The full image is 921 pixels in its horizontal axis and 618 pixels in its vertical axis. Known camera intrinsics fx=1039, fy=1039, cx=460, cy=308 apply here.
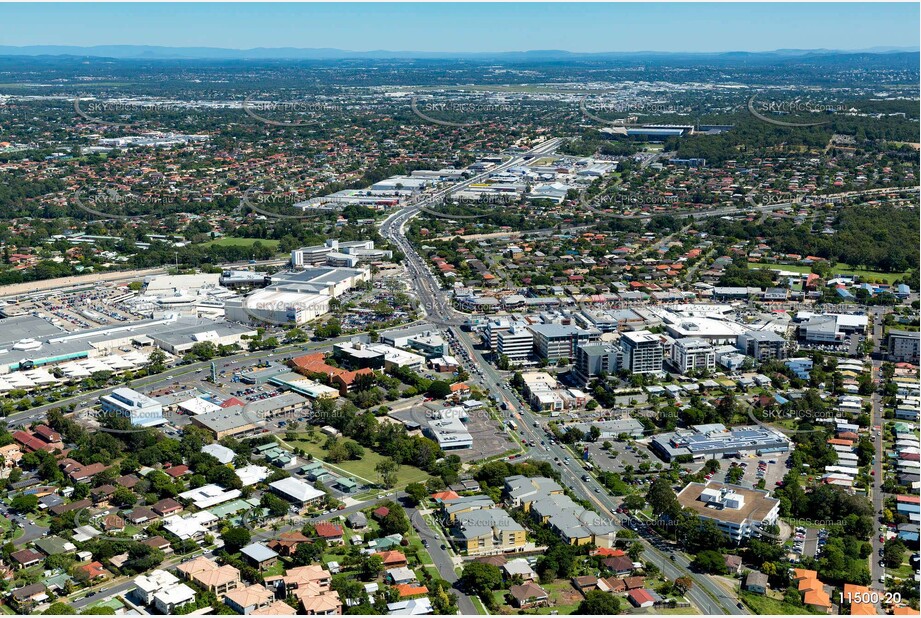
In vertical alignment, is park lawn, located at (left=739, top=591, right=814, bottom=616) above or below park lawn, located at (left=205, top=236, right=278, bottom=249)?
above

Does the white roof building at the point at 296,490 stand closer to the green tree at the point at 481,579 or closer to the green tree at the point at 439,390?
the green tree at the point at 481,579

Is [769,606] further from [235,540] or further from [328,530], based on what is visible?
[235,540]

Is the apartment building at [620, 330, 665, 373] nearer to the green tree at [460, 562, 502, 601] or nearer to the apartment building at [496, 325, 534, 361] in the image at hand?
the apartment building at [496, 325, 534, 361]

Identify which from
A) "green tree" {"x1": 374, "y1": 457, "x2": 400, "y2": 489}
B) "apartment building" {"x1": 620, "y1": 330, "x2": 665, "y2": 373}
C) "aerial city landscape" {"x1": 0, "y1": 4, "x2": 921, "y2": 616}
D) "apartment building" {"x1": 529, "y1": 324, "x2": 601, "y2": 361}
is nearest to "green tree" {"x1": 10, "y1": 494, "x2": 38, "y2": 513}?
"aerial city landscape" {"x1": 0, "y1": 4, "x2": 921, "y2": 616}

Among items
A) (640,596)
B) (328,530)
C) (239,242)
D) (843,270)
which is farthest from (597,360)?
(239,242)

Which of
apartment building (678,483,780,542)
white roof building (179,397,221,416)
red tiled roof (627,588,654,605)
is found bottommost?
red tiled roof (627,588,654,605)
